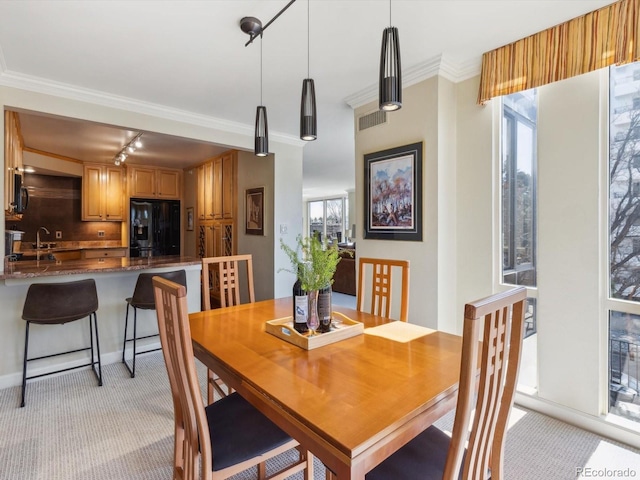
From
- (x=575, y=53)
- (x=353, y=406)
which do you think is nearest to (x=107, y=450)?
(x=353, y=406)

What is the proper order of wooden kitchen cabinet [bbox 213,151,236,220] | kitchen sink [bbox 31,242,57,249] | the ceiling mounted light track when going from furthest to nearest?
kitchen sink [bbox 31,242,57,249] < wooden kitchen cabinet [bbox 213,151,236,220] < the ceiling mounted light track

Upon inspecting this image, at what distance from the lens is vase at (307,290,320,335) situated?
1569 millimetres

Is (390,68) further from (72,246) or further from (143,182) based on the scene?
(72,246)

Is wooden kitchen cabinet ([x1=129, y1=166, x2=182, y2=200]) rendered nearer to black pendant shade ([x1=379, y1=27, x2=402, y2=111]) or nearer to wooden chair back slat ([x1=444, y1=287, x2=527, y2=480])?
black pendant shade ([x1=379, y1=27, x2=402, y2=111])

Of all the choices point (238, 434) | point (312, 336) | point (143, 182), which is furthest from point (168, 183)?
point (238, 434)

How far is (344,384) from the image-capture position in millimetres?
1118

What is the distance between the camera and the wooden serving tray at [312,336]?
4.78ft

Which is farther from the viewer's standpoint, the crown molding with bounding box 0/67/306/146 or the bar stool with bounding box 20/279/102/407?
the crown molding with bounding box 0/67/306/146

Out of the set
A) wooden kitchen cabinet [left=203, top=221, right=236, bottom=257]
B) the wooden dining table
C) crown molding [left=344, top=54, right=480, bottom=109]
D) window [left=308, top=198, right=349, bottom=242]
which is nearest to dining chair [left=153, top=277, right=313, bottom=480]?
the wooden dining table

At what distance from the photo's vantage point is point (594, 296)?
80.8 inches

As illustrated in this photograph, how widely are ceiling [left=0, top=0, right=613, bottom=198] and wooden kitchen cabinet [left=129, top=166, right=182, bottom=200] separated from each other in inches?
92.1

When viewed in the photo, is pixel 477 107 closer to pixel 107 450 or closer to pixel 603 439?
pixel 603 439

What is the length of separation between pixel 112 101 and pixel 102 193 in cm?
335

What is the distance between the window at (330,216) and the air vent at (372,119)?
26.6 ft
